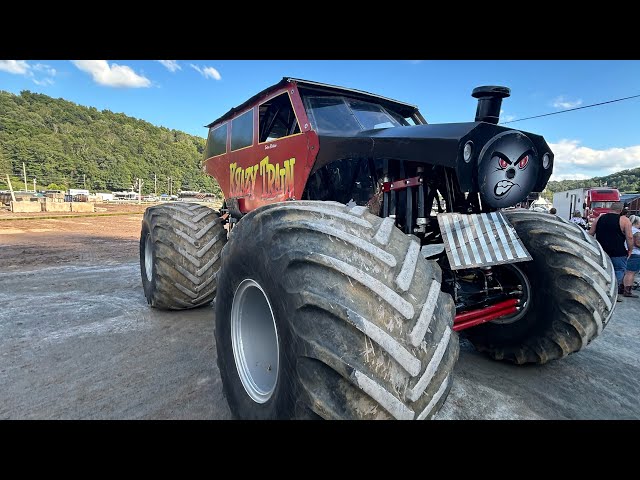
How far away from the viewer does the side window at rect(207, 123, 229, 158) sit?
5.06m

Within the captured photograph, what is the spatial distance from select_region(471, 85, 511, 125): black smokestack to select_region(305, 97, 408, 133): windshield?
0.98 metres

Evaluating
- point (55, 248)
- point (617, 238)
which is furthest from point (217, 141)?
point (55, 248)

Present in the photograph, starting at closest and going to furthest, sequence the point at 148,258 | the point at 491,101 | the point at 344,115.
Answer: the point at 491,101 < the point at 344,115 < the point at 148,258

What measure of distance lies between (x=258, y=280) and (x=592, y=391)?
273cm

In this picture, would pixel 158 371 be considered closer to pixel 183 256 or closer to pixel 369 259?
pixel 183 256

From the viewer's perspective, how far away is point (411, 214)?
2799 millimetres

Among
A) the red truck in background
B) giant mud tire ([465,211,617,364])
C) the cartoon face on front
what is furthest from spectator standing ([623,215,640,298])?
the red truck in background

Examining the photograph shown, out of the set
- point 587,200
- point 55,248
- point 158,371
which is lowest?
point 55,248

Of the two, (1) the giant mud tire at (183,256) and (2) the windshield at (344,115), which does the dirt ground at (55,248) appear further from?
(2) the windshield at (344,115)

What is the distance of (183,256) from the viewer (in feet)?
13.7

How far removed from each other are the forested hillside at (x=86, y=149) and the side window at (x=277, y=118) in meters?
74.3

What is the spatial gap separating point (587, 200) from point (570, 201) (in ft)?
13.5

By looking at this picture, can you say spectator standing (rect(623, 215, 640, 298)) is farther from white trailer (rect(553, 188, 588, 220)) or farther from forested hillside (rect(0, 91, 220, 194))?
forested hillside (rect(0, 91, 220, 194))
